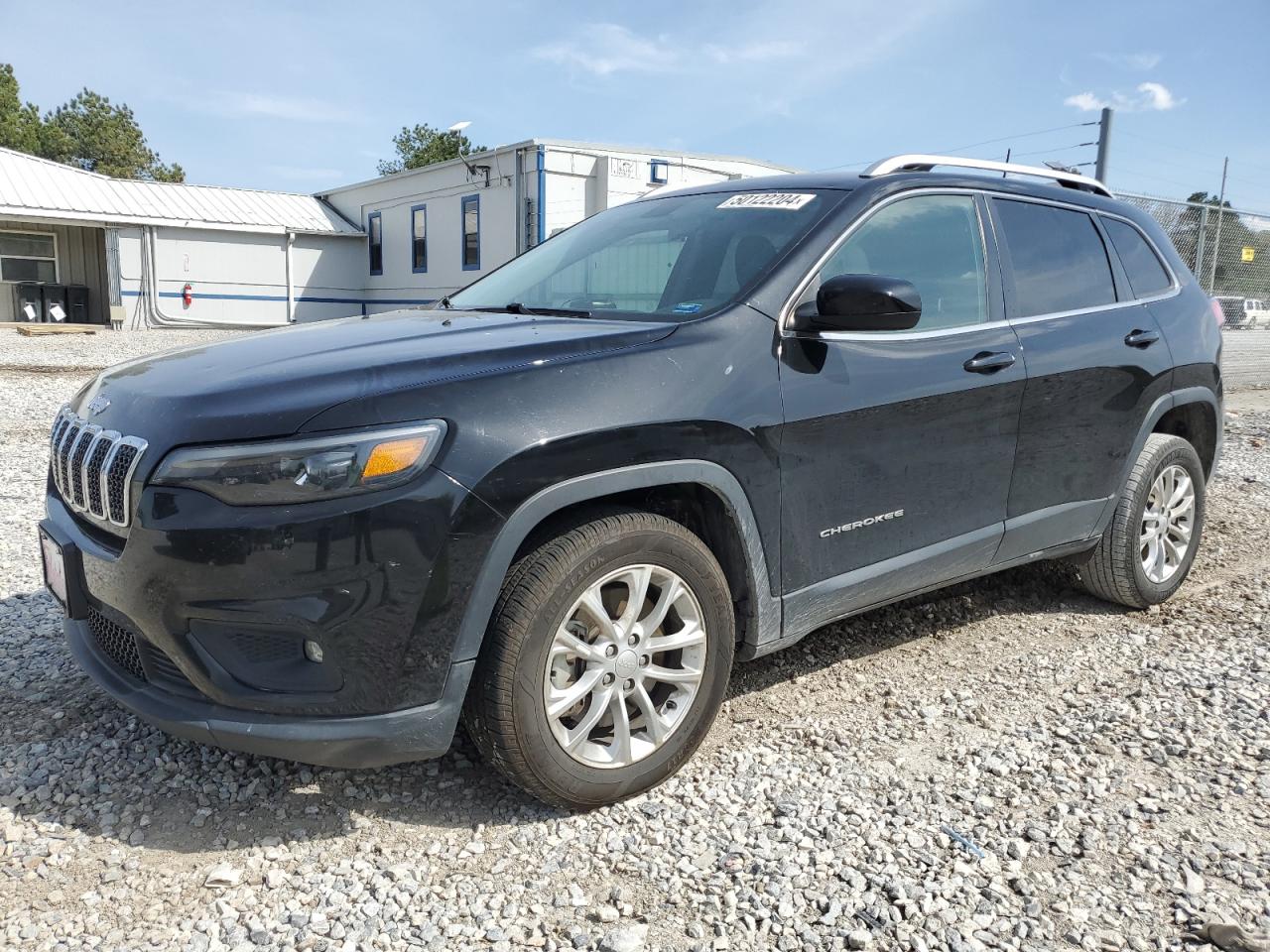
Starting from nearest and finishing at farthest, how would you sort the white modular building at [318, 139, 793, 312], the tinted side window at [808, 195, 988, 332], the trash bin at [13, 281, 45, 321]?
the tinted side window at [808, 195, 988, 332] < the white modular building at [318, 139, 793, 312] < the trash bin at [13, 281, 45, 321]

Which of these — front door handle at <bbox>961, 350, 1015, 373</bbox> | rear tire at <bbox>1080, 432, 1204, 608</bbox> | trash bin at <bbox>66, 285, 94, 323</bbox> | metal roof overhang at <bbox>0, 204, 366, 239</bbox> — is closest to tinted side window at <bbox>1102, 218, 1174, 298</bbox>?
rear tire at <bbox>1080, 432, 1204, 608</bbox>

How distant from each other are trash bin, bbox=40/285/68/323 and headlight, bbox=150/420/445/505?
27757mm

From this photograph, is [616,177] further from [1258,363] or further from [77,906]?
[77,906]

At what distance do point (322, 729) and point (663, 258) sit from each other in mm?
2013

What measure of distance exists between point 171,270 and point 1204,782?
27834 mm

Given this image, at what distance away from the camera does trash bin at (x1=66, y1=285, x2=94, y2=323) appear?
2631 cm

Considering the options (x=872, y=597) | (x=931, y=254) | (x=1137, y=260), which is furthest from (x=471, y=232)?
(x=872, y=597)

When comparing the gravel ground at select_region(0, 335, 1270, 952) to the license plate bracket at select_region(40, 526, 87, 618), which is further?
the license plate bracket at select_region(40, 526, 87, 618)

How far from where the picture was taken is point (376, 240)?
27.6 meters

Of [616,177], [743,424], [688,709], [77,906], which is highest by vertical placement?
[616,177]

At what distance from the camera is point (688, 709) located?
2.80 m

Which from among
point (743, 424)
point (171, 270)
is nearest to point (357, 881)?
point (743, 424)

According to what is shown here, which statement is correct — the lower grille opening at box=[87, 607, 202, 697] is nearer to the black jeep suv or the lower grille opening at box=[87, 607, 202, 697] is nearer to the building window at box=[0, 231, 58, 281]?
the black jeep suv

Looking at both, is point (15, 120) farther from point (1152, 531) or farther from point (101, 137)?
point (1152, 531)
